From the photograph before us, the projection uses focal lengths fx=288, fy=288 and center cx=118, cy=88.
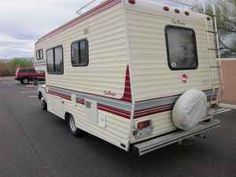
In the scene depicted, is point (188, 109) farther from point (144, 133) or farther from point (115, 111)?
point (115, 111)

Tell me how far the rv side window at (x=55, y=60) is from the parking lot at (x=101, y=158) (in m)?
1.67

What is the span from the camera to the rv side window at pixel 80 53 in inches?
229

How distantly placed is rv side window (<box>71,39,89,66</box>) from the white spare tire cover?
2.03m

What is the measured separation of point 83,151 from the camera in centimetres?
595

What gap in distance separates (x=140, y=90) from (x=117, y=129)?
794 mm

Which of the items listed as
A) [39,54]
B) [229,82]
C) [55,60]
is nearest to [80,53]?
[55,60]

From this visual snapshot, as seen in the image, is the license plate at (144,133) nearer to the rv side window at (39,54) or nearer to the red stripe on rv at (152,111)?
the red stripe on rv at (152,111)

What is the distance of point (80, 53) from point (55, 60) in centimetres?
193

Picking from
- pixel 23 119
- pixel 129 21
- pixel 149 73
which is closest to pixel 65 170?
pixel 149 73

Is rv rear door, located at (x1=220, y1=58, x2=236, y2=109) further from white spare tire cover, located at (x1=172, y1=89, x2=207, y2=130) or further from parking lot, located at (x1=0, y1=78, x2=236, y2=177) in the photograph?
white spare tire cover, located at (x1=172, y1=89, x2=207, y2=130)

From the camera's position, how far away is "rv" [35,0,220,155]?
456 centimetres

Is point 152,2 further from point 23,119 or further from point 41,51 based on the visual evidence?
point 23,119

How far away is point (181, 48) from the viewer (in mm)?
5402

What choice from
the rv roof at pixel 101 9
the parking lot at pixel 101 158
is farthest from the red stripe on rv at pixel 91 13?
the parking lot at pixel 101 158
